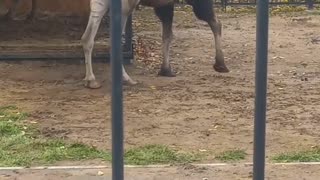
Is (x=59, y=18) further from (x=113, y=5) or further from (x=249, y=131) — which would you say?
(x=113, y=5)

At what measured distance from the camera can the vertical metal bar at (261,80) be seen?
328 centimetres

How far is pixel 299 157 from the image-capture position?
20.6 ft

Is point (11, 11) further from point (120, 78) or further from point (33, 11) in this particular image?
point (120, 78)

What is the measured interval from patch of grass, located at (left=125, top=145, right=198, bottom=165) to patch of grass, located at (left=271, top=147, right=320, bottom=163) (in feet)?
2.18

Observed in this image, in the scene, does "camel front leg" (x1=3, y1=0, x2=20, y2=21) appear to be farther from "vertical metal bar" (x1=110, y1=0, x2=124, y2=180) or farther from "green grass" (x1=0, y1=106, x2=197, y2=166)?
"vertical metal bar" (x1=110, y1=0, x2=124, y2=180)

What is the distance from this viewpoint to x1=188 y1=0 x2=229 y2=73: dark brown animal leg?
10125 millimetres

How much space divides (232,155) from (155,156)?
61cm

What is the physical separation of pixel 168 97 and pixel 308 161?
2787mm

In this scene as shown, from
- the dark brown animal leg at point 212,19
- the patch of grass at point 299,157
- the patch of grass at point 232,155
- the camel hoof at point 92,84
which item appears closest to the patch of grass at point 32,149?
the patch of grass at point 232,155

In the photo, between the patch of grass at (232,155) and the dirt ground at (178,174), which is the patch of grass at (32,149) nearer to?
the dirt ground at (178,174)

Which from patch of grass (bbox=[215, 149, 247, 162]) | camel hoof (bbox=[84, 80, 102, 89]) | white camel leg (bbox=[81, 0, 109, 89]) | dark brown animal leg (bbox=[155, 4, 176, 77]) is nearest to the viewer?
patch of grass (bbox=[215, 149, 247, 162])

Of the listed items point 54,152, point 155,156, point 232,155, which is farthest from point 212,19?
point 54,152

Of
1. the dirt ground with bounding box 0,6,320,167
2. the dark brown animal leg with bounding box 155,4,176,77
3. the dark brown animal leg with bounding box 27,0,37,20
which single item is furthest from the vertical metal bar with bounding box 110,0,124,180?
the dark brown animal leg with bounding box 27,0,37,20

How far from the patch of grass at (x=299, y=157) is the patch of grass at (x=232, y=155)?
25 centimetres
